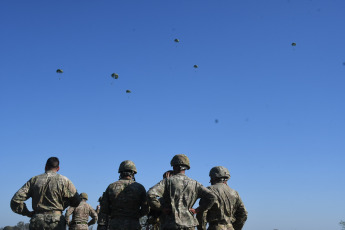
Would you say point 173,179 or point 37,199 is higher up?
point 173,179

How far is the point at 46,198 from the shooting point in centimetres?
969

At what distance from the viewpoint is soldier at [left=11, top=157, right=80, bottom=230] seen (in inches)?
377

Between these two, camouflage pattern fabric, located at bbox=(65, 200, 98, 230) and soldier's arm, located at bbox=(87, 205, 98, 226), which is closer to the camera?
camouflage pattern fabric, located at bbox=(65, 200, 98, 230)

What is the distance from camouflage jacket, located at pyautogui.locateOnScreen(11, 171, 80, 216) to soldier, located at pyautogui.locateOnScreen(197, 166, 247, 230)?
3780mm

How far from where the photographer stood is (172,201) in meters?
9.40

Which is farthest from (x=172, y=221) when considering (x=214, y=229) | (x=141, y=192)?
(x=214, y=229)

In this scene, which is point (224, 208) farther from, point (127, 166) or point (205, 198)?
point (127, 166)

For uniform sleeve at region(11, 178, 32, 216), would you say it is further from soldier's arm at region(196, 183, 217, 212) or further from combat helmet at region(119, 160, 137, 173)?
soldier's arm at region(196, 183, 217, 212)

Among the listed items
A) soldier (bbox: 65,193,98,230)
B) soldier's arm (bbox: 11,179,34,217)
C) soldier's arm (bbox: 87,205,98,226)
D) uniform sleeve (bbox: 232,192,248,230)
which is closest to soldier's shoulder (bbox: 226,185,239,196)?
uniform sleeve (bbox: 232,192,248,230)

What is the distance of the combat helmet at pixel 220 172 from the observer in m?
11.8

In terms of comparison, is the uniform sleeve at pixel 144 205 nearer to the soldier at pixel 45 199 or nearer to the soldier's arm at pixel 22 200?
the soldier at pixel 45 199

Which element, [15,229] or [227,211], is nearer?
[227,211]

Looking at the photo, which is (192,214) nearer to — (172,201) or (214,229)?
(172,201)

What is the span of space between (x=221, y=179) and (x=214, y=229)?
1478 mm
